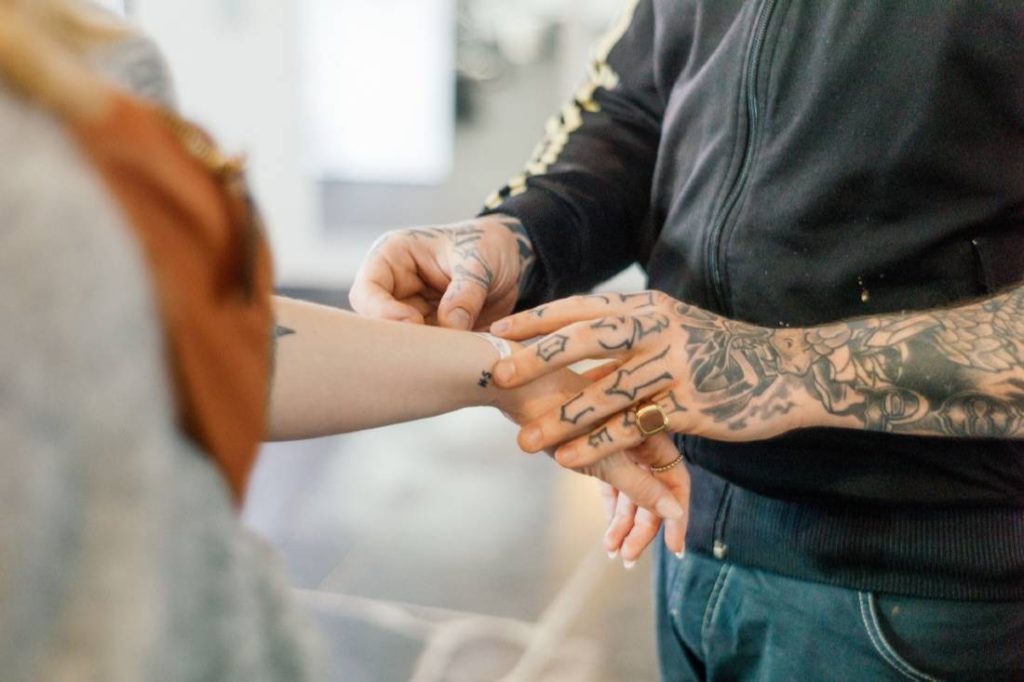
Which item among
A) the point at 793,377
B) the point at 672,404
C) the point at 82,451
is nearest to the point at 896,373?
the point at 793,377

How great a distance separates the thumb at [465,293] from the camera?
1.02m

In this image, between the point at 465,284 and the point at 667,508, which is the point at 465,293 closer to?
the point at 465,284

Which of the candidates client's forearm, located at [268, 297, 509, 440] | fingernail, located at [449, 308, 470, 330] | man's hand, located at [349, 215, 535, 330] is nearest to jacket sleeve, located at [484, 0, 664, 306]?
man's hand, located at [349, 215, 535, 330]

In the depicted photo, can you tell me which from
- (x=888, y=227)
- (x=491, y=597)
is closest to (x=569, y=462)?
(x=888, y=227)

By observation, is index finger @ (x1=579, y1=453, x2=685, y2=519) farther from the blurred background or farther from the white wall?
the white wall

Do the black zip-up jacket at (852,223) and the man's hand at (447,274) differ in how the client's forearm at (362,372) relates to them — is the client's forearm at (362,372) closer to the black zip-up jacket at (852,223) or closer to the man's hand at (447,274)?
the man's hand at (447,274)

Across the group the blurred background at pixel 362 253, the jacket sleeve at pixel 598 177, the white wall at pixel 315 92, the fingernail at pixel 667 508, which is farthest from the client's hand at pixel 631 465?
the white wall at pixel 315 92

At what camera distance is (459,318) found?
102 centimetres

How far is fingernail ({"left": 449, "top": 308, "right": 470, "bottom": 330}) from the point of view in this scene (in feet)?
3.34

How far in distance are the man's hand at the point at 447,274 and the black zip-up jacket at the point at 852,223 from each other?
183 millimetres

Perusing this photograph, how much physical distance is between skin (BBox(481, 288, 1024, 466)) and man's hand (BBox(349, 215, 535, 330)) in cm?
15

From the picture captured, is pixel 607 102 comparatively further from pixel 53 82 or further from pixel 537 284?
pixel 53 82

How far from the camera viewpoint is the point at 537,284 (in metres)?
1.16

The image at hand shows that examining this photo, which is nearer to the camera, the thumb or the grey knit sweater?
the grey knit sweater
